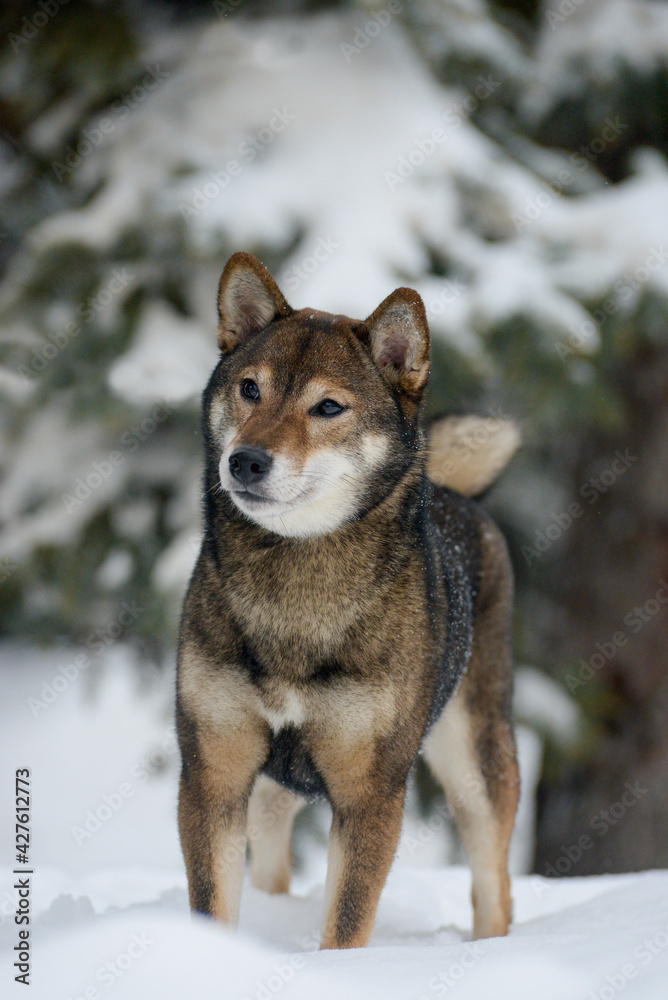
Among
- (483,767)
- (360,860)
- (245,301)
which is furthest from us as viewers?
(483,767)

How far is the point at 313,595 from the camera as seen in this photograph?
2.73m

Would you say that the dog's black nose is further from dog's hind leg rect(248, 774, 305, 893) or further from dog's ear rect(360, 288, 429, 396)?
dog's hind leg rect(248, 774, 305, 893)

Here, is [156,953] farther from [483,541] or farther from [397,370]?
[483,541]

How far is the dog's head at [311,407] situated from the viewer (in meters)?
2.59

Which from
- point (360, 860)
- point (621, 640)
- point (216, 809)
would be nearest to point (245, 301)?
point (216, 809)

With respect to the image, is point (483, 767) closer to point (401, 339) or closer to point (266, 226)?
point (401, 339)

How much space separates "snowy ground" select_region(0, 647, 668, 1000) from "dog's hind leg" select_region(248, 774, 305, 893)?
8cm

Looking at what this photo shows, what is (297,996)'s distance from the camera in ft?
6.22

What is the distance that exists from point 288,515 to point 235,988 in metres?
1.18

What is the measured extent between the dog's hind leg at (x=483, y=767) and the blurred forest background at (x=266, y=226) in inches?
69.8

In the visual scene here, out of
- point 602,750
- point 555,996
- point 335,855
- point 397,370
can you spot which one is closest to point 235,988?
point 555,996

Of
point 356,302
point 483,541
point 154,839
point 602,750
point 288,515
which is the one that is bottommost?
point 154,839

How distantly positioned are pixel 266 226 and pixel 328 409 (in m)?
2.67

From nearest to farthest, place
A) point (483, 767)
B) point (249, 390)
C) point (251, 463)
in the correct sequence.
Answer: point (251, 463)
point (249, 390)
point (483, 767)
